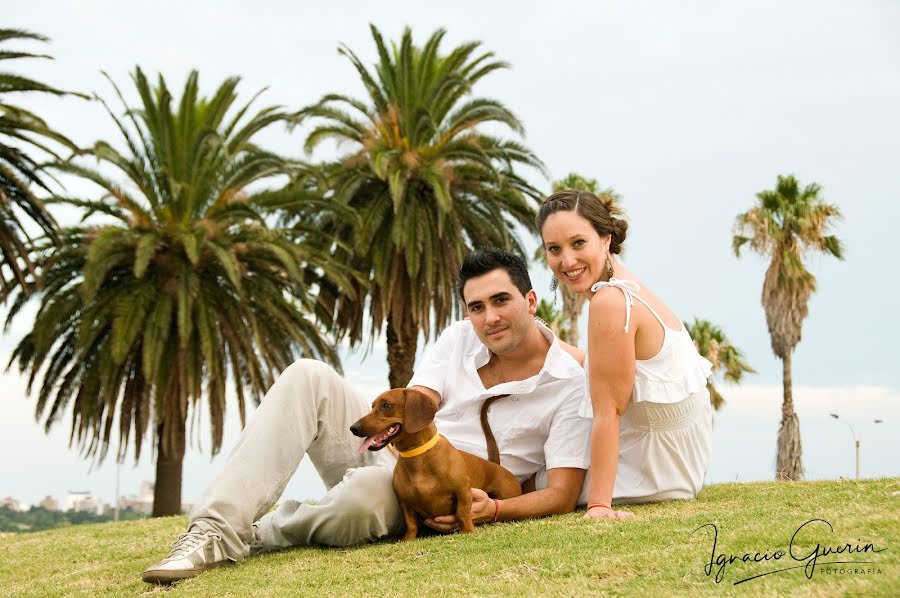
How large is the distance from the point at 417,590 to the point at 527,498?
1.07 m

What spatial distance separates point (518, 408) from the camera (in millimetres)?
4355

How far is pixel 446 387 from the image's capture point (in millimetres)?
4461

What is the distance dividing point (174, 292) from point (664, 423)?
13395mm

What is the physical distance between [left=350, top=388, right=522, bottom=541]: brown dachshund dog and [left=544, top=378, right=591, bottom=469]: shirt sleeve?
17.0 inches

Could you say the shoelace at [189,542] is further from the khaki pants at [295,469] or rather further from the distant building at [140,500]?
the distant building at [140,500]

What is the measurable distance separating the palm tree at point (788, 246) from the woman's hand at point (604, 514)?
2390 cm

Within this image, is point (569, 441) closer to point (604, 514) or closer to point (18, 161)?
point (604, 514)

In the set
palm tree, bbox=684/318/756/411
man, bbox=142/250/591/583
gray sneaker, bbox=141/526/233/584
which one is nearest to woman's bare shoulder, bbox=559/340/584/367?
man, bbox=142/250/591/583

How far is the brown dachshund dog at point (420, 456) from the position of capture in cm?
378

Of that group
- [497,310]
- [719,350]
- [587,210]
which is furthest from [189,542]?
[719,350]

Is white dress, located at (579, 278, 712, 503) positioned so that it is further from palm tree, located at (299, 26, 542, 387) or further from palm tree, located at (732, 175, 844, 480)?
palm tree, located at (732, 175, 844, 480)

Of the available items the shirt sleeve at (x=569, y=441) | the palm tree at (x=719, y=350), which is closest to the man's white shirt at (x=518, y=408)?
the shirt sleeve at (x=569, y=441)

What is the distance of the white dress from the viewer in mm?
4211

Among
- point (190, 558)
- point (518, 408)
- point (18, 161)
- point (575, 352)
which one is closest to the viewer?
point (190, 558)
